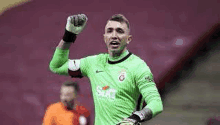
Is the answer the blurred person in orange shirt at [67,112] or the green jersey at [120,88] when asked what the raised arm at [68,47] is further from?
the blurred person in orange shirt at [67,112]

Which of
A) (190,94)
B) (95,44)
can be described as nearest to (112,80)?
(190,94)

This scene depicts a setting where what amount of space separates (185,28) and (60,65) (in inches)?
151

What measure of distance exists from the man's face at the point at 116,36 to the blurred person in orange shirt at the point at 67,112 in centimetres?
173

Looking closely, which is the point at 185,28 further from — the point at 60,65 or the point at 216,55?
the point at 60,65

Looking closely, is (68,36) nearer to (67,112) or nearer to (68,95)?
(68,95)

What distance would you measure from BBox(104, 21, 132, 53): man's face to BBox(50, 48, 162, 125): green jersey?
0.27 ft

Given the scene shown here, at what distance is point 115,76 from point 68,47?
1.48 ft

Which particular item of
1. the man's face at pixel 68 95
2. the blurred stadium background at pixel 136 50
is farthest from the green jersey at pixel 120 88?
the blurred stadium background at pixel 136 50

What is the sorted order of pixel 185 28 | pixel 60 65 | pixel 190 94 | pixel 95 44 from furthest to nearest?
pixel 95 44 < pixel 185 28 < pixel 190 94 < pixel 60 65

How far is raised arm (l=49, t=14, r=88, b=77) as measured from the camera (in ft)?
9.05

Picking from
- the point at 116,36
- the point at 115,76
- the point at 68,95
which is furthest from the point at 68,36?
the point at 68,95

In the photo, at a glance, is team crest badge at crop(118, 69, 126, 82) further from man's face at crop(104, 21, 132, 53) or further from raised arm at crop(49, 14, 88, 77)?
raised arm at crop(49, 14, 88, 77)

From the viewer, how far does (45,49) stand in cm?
707

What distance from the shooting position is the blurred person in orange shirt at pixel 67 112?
4344 millimetres
